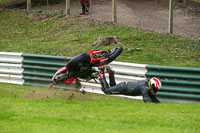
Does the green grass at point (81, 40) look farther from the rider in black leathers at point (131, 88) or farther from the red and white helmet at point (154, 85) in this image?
the red and white helmet at point (154, 85)

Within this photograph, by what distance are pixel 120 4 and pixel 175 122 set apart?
16.5 meters

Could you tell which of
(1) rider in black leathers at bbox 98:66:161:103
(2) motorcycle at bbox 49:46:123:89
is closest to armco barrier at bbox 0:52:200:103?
(1) rider in black leathers at bbox 98:66:161:103

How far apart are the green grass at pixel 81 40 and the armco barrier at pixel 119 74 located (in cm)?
196

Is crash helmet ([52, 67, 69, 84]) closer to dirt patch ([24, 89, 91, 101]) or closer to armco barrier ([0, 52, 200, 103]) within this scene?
dirt patch ([24, 89, 91, 101])

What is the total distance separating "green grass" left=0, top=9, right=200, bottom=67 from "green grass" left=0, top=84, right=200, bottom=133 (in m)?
4.43

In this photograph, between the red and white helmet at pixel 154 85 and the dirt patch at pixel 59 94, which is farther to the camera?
the dirt patch at pixel 59 94

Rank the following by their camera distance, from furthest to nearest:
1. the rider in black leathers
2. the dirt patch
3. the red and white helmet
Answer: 1. the dirt patch
2. the rider in black leathers
3. the red and white helmet

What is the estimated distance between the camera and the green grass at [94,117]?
7.47 metres

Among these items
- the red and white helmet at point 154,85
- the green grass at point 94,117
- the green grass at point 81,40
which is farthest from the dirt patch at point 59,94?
the green grass at point 81,40

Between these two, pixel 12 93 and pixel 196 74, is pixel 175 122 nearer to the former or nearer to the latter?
pixel 196 74

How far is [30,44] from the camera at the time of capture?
17.3m

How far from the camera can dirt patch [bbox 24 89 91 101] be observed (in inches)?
465

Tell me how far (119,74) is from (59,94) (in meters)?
1.77

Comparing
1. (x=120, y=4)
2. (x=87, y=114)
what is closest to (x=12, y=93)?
(x=87, y=114)
